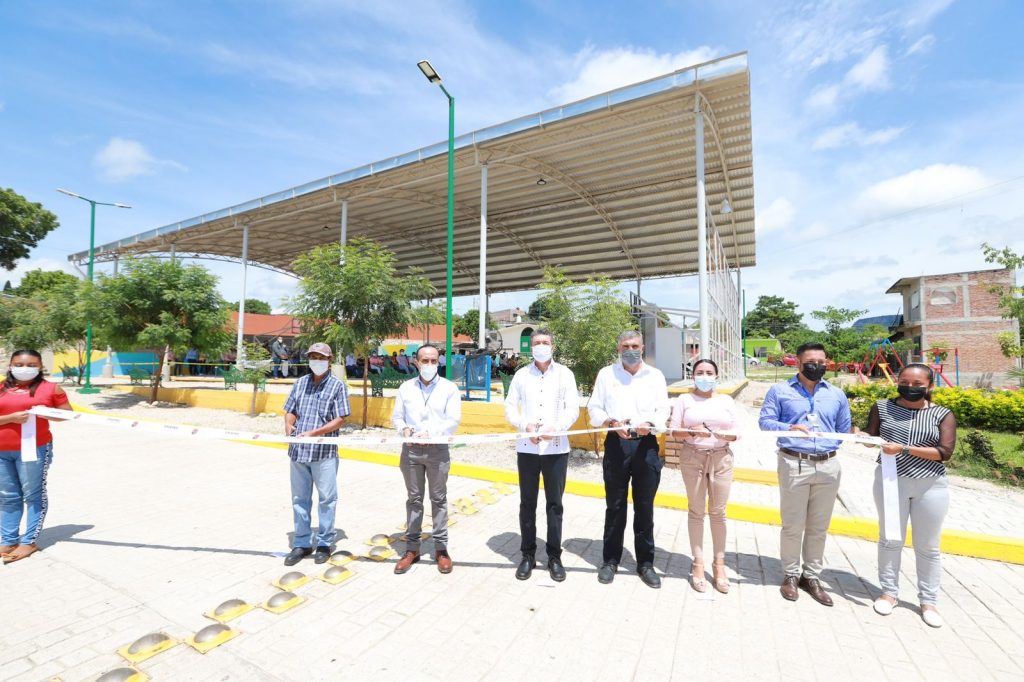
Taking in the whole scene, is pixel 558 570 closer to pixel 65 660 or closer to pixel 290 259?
A: pixel 65 660

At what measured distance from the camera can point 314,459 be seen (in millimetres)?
3762

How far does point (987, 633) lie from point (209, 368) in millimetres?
28559

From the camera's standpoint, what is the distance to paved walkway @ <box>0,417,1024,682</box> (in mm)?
2492

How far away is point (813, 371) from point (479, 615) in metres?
2.80

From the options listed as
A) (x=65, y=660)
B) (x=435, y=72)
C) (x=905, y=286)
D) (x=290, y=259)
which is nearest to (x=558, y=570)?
(x=65, y=660)

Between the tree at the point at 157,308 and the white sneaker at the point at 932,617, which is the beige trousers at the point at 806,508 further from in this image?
the tree at the point at 157,308

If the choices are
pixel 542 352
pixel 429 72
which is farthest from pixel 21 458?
pixel 429 72

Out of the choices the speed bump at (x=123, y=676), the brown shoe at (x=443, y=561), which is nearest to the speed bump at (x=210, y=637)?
the speed bump at (x=123, y=676)

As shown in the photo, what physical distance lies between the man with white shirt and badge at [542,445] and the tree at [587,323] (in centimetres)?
409

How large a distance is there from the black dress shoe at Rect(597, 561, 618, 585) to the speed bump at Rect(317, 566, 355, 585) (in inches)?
74.4

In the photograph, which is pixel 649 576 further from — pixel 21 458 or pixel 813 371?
pixel 21 458

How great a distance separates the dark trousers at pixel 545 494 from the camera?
3566 millimetres

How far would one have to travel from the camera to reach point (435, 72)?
28.2 feet

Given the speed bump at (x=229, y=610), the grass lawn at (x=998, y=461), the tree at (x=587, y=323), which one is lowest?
the speed bump at (x=229, y=610)
